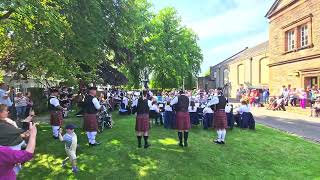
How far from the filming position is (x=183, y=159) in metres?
10.4

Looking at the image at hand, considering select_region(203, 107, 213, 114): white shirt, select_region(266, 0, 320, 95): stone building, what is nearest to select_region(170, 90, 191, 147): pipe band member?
select_region(203, 107, 213, 114): white shirt

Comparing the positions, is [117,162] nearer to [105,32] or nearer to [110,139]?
[110,139]

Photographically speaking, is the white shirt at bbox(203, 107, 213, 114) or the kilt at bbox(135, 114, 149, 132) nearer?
the kilt at bbox(135, 114, 149, 132)

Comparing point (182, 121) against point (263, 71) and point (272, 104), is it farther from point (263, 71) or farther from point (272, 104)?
point (263, 71)

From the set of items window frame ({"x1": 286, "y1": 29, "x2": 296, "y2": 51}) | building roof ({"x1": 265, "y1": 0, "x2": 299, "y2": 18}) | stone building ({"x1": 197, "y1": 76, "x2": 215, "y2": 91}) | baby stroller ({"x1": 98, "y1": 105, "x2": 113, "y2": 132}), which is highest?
building roof ({"x1": 265, "y1": 0, "x2": 299, "y2": 18})

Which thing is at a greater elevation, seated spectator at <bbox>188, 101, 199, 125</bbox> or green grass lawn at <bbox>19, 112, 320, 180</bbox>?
seated spectator at <bbox>188, 101, 199, 125</bbox>

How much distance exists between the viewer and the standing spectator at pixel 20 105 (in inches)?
772

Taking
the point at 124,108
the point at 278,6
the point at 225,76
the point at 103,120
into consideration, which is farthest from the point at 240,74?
the point at 103,120

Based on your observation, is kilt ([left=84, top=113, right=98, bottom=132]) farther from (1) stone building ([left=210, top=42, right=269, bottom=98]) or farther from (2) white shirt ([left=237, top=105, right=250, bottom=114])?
(1) stone building ([left=210, top=42, right=269, bottom=98])

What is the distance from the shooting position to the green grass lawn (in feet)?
30.5

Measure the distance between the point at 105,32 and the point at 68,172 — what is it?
6486 millimetres

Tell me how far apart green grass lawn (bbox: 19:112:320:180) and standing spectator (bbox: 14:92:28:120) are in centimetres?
671

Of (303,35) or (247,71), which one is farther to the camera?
(247,71)

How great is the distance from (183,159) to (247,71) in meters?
39.1
